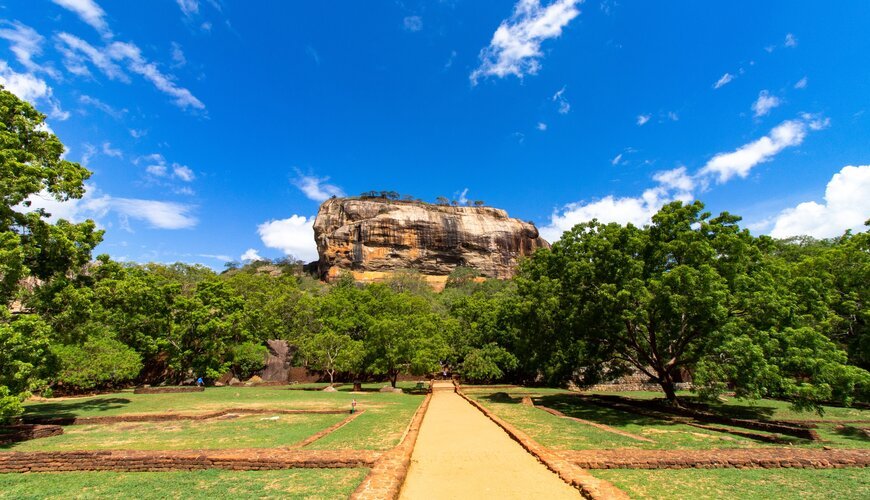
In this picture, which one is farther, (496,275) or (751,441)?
(496,275)

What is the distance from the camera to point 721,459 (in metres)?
7.95

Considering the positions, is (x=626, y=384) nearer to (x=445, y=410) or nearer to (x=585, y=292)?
(x=585, y=292)

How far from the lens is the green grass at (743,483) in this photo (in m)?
6.26

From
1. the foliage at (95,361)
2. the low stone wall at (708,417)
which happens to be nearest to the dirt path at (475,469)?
the low stone wall at (708,417)

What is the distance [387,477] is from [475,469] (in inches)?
82.5

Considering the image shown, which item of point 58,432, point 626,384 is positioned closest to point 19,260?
point 58,432

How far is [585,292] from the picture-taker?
17141 millimetres

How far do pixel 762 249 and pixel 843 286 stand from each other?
4.88 meters

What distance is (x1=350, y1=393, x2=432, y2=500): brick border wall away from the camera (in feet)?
19.5

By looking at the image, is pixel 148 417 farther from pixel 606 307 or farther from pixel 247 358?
pixel 606 307

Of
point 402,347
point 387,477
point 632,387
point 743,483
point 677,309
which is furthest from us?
point 632,387

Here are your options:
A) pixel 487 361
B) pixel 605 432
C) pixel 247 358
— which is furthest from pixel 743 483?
pixel 247 358

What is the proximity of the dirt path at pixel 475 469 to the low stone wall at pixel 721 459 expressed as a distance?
1137mm

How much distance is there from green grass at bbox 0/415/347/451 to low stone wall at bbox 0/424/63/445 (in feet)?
0.85
